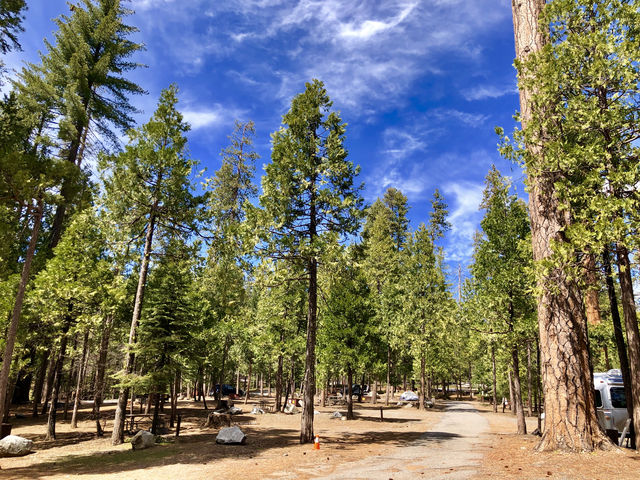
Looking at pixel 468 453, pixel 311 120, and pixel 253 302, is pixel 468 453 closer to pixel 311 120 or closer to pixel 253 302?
pixel 311 120

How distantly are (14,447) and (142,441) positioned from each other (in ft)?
15.1

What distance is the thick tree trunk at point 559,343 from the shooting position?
28.4ft

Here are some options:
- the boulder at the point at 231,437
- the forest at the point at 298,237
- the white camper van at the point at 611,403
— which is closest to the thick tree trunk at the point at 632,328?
the forest at the point at 298,237

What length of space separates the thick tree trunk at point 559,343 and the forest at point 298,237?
0.04 m

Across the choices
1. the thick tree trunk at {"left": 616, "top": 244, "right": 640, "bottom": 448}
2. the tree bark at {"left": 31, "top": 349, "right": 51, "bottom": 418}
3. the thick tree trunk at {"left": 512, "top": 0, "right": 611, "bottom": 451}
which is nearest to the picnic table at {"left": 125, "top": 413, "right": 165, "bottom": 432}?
the tree bark at {"left": 31, "top": 349, "right": 51, "bottom": 418}

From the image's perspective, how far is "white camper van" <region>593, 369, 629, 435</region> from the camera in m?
14.0

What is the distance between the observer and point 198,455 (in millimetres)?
12477

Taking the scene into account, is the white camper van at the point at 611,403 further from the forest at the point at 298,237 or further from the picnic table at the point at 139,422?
the picnic table at the point at 139,422

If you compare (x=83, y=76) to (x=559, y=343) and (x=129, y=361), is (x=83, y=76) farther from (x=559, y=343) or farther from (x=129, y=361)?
(x=559, y=343)

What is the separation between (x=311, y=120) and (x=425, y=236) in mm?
25374

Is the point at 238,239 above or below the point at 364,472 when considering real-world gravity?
above

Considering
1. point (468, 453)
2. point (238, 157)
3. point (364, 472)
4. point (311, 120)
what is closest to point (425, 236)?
point (238, 157)

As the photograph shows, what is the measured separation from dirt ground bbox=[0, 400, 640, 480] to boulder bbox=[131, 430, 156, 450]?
0.34m

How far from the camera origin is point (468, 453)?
451 inches
